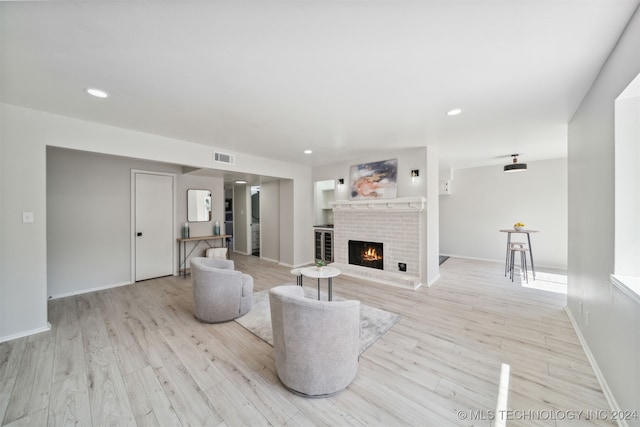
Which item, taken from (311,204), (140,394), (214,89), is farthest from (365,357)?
(311,204)

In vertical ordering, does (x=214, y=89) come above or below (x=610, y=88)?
above

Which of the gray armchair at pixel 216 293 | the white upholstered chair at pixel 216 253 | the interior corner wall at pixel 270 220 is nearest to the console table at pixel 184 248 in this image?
the white upholstered chair at pixel 216 253

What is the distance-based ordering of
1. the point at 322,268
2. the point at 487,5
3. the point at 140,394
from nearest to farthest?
the point at 487,5 < the point at 140,394 < the point at 322,268

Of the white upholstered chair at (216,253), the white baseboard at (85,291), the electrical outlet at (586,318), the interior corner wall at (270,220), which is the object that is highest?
the interior corner wall at (270,220)

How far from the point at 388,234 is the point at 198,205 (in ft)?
13.6

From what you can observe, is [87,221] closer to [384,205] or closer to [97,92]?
[97,92]

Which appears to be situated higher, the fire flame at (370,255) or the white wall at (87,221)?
the white wall at (87,221)

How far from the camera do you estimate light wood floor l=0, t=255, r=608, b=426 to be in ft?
5.12

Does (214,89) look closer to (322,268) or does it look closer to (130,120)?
(130,120)

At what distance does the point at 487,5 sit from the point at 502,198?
5918 millimetres

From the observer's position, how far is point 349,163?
522 cm

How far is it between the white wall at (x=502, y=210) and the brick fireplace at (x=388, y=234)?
3156 millimetres

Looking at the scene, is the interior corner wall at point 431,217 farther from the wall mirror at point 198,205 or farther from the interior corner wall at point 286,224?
the wall mirror at point 198,205

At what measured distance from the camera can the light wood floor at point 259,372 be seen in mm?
1561
